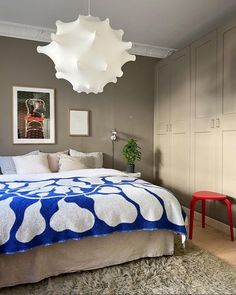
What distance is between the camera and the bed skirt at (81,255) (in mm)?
1824

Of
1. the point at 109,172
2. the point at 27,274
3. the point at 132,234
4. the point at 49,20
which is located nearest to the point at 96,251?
the point at 132,234

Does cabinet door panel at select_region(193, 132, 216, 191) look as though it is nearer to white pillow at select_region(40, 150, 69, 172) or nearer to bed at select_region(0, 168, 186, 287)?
bed at select_region(0, 168, 186, 287)

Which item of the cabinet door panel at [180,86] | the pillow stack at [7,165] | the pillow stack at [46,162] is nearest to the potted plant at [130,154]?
the pillow stack at [46,162]

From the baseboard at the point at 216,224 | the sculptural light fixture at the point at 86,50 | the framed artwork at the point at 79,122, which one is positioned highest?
the sculptural light fixture at the point at 86,50

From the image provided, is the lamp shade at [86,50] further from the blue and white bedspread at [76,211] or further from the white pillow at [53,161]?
the white pillow at [53,161]

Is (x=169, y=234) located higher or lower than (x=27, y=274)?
higher

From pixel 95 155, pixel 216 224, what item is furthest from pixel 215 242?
pixel 95 155

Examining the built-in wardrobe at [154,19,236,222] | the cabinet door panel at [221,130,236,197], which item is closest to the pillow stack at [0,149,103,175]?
the built-in wardrobe at [154,19,236,222]

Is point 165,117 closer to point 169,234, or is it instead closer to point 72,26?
point 169,234

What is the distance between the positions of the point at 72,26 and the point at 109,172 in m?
1.78

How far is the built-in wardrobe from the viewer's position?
2934 millimetres

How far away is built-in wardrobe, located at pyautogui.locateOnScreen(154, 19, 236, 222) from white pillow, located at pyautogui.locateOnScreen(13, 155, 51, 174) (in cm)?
194

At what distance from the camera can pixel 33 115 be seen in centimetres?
378

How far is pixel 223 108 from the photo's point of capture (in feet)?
9.85
